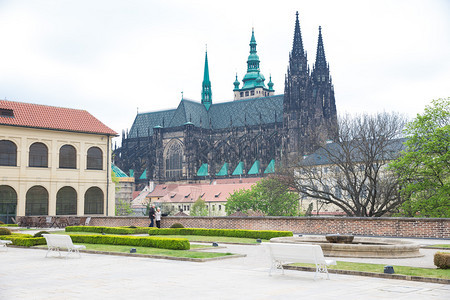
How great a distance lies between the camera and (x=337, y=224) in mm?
29625

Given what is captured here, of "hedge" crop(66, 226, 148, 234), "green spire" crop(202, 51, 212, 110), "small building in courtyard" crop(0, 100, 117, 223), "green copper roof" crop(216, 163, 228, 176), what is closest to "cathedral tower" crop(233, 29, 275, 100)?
"green spire" crop(202, 51, 212, 110)

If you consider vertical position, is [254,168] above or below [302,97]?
below

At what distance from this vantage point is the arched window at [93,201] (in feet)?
170

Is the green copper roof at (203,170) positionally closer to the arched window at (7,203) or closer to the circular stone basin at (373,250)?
the arched window at (7,203)

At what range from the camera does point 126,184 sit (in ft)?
388

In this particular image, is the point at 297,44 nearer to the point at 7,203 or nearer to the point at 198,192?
the point at 198,192

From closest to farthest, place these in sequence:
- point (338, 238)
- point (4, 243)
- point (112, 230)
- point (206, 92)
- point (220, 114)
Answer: point (338, 238), point (4, 243), point (112, 230), point (220, 114), point (206, 92)

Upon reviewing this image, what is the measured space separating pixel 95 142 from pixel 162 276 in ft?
136

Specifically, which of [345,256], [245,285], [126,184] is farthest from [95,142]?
[126,184]

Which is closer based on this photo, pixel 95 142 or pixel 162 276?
pixel 162 276

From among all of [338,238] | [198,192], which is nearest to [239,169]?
[198,192]

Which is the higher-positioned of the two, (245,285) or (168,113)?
(168,113)

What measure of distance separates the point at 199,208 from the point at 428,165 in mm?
71413

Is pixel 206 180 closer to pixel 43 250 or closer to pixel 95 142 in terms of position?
pixel 95 142
